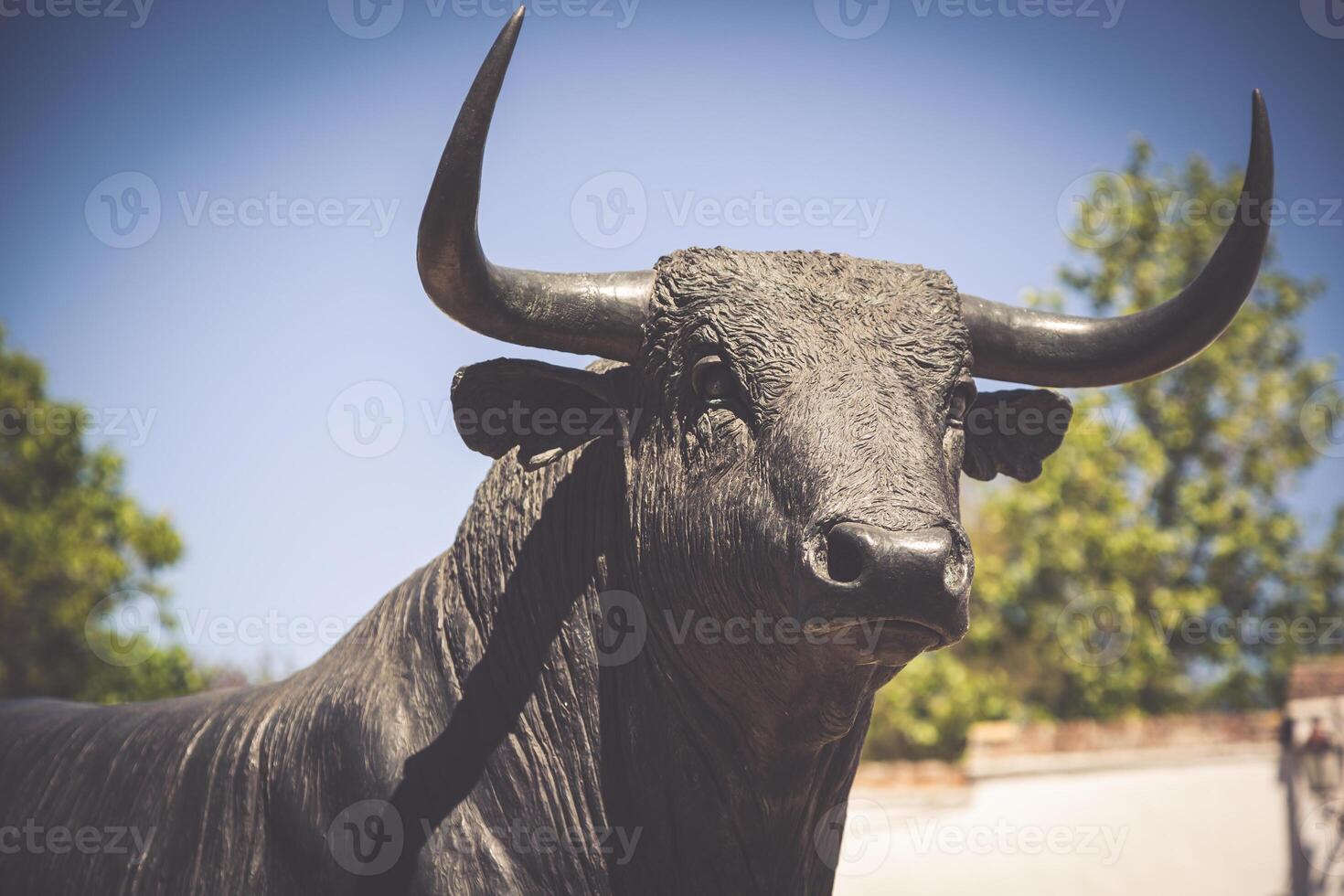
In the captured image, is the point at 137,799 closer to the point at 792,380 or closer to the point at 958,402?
the point at 792,380

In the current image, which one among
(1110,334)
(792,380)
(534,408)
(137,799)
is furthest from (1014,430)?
(137,799)

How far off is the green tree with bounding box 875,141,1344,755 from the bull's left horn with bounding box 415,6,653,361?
18.2m

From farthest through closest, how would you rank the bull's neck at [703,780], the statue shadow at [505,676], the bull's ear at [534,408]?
1. the bull's ear at [534,408]
2. the bull's neck at [703,780]
3. the statue shadow at [505,676]

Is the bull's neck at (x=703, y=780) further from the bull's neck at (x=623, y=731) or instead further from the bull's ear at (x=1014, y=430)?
the bull's ear at (x=1014, y=430)

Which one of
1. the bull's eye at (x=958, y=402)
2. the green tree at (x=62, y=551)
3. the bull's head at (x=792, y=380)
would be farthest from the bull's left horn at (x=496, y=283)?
the green tree at (x=62, y=551)

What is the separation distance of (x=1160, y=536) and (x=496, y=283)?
21.0m

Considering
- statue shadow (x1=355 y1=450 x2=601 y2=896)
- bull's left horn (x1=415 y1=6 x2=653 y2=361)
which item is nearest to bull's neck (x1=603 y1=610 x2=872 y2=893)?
statue shadow (x1=355 y1=450 x2=601 y2=896)

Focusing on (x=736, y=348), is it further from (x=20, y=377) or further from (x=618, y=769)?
(x=20, y=377)

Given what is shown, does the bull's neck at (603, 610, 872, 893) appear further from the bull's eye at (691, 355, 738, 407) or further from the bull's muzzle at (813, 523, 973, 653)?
the bull's eye at (691, 355, 738, 407)

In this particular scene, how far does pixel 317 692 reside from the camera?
3.53 metres

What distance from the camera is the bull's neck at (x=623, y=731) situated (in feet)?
10.6

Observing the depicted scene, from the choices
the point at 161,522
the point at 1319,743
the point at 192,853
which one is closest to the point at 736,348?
the point at 192,853

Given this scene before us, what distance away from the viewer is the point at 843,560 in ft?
8.94

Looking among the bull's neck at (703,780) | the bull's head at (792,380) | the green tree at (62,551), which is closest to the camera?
the bull's head at (792,380)
